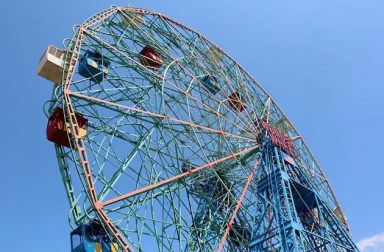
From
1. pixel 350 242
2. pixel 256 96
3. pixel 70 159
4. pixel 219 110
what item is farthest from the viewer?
pixel 256 96

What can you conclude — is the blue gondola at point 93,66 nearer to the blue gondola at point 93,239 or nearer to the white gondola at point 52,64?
the white gondola at point 52,64

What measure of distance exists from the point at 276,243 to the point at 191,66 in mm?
9696

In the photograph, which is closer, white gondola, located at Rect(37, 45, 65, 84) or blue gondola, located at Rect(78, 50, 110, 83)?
white gondola, located at Rect(37, 45, 65, 84)

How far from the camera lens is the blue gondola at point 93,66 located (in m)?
19.2

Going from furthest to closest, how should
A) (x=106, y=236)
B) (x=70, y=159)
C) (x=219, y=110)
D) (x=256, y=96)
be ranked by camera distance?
(x=256, y=96) < (x=219, y=110) < (x=70, y=159) < (x=106, y=236)

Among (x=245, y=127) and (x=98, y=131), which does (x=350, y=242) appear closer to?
(x=245, y=127)

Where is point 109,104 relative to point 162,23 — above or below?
below

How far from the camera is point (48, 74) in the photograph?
59.0 ft

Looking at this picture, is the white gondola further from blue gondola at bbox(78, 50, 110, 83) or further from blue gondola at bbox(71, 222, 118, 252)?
blue gondola at bbox(71, 222, 118, 252)

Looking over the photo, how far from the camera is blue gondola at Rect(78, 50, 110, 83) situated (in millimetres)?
19219

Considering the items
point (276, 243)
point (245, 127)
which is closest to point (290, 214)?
point (276, 243)

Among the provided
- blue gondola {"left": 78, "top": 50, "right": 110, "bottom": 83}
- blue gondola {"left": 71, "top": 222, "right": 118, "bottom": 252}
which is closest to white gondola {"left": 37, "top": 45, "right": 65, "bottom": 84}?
blue gondola {"left": 78, "top": 50, "right": 110, "bottom": 83}

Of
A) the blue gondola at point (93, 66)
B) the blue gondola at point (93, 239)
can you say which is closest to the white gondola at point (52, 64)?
the blue gondola at point (93, 66)

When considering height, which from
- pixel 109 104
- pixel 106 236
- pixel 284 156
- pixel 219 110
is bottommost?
pixel 106 236
